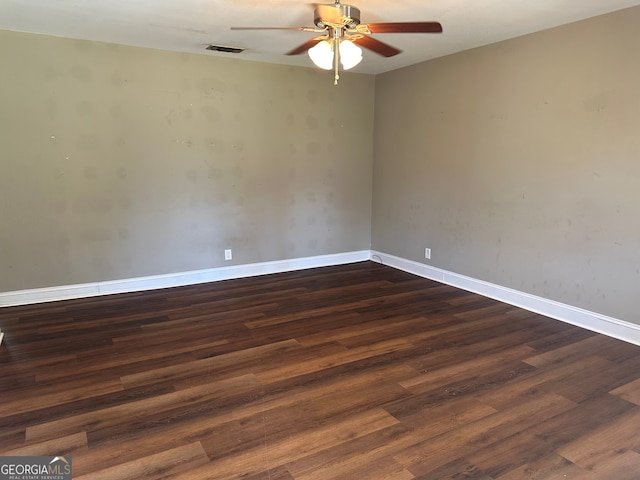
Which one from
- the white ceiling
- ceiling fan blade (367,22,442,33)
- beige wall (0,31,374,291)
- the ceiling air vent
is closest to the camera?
ceiling fan blade (367,22,442,33)

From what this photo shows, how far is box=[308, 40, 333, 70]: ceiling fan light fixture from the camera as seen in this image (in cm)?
276

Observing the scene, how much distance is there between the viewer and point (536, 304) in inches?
153

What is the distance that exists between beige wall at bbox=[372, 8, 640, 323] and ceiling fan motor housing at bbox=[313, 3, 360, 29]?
6.50 feet

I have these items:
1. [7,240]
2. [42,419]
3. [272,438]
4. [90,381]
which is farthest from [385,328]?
[7,240]

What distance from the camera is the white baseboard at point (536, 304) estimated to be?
3.31 m

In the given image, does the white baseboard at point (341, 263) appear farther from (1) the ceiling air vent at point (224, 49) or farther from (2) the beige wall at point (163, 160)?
(1) the ceiling air vent at point (224, 49)

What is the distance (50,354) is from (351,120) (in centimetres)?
405

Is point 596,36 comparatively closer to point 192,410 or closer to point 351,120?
point 351,120

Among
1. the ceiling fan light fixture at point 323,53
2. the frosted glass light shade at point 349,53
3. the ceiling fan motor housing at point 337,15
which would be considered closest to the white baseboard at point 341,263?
the frosted glass light shade at point 349,53

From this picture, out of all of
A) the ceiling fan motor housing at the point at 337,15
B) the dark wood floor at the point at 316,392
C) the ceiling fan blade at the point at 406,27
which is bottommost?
the dark wood floor at the point at 316,392

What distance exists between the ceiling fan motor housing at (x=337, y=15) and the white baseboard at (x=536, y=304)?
2829 millimetres

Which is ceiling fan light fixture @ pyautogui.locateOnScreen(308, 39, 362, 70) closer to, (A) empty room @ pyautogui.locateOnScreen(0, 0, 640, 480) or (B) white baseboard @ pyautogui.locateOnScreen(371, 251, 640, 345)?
(A) empty room @ pyautogui.locateOnScreen(0, 0, 640, 480)

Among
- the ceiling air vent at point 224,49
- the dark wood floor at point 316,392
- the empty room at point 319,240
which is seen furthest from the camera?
the ceiling air vent at point 224,49

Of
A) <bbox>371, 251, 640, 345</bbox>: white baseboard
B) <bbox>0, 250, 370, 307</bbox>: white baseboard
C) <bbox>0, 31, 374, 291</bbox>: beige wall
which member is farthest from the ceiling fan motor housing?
<bbox>0, 250, 370, 307</bbox>: white baseboard
